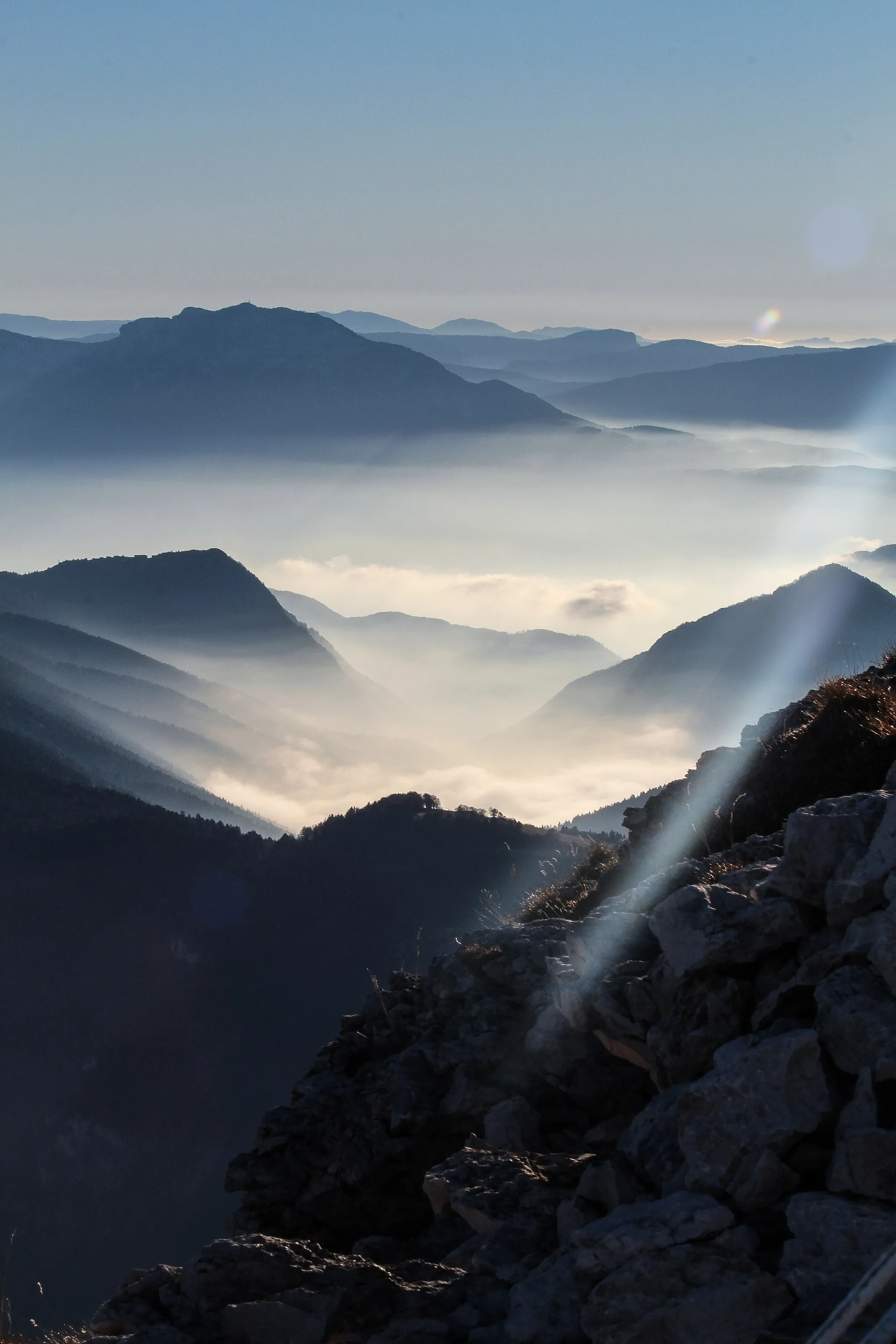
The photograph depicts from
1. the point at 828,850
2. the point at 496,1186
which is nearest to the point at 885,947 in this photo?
the point at 828,850

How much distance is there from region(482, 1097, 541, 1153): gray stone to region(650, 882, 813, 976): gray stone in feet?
6.07

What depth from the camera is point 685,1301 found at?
21.1 ft

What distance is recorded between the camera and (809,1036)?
7379 mm

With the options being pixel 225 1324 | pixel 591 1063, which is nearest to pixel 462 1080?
pixel 591 1063

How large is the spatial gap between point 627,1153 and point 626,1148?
0.06 metres

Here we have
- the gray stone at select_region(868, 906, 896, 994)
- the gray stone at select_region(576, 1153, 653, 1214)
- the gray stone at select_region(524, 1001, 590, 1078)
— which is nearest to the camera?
the gray stone at select_region(868, 906, 896, 994)

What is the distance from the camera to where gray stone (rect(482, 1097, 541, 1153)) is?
9664 millimetres

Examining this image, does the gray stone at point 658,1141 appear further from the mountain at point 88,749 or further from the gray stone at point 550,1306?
the mountain at point 88,749

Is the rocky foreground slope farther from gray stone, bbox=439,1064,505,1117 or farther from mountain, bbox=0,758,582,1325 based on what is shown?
mountain, bbox=0,758,582,1325

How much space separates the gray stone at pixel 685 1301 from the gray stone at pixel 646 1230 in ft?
0.31

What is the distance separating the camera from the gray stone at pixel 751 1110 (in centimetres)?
716

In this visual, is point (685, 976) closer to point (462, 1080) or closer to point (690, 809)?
point (462, 1080)

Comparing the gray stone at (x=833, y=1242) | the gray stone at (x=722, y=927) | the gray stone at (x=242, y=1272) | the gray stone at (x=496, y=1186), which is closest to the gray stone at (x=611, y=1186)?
the gray stone at (x=496, y=1186)

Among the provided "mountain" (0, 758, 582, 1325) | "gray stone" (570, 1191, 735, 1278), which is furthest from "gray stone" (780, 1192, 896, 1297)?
"mountain" (0, 758, 582, 1325)
